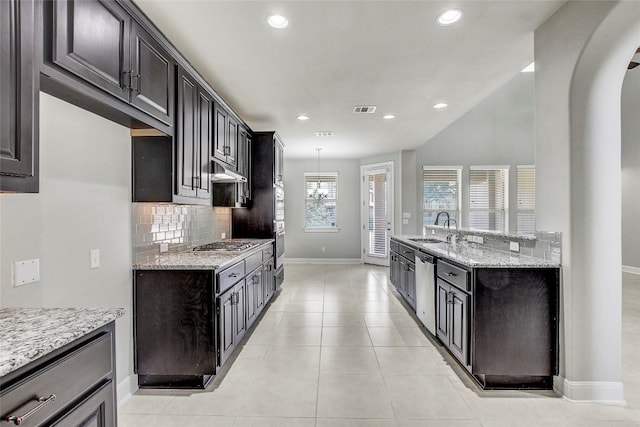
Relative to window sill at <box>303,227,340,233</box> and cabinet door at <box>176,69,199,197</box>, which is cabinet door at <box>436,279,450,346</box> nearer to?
cabinet door at <box>176,69,199,197</box>

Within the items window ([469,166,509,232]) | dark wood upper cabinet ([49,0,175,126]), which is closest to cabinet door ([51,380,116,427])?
dark wood upper cabinet ([49,0,175,126])

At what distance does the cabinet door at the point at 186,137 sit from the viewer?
238cm

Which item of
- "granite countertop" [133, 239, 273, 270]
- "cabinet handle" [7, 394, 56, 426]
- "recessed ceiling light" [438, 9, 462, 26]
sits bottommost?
"cabinet handle" [7, 394, 56, 426]

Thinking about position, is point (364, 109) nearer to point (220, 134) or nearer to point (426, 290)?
point (220, 134)

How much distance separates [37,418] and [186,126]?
6.63ft

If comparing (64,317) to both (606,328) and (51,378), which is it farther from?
(606,328)

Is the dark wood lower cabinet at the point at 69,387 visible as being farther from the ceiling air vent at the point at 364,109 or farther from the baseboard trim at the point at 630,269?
the baseboard trim at the point at 630,269

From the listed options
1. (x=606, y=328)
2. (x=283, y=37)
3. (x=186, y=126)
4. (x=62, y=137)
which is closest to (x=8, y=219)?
Result: (x=62, y=137)

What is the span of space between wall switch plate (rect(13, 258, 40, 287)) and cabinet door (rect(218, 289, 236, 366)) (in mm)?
1137

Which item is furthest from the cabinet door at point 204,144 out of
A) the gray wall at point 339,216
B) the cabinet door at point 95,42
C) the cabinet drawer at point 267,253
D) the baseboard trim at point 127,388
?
the gray wall at point 339,216

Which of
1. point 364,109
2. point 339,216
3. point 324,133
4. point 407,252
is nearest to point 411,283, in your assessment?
point 407,252

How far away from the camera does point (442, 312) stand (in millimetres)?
2971

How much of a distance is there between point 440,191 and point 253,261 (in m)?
5.36

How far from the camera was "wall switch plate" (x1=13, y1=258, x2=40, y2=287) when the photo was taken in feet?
4.87
